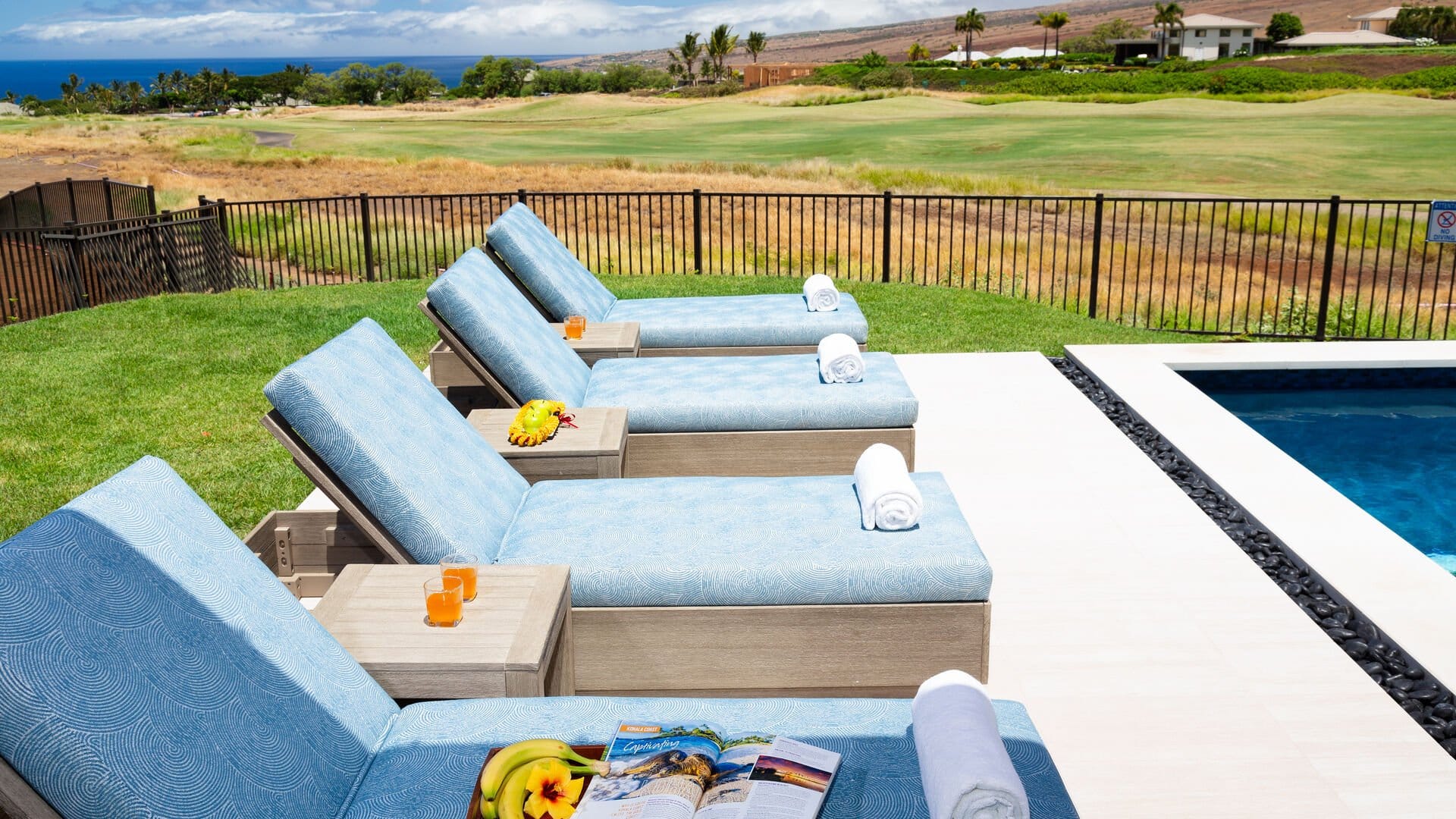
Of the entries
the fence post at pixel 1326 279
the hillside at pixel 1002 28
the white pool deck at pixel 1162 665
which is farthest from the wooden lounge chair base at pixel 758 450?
the hillside at pixel 1002 28

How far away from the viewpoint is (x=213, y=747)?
1.87 m

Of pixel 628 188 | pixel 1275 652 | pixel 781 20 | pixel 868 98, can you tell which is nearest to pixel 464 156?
pixel 628 188

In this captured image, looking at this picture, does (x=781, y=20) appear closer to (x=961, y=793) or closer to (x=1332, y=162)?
(x=1332, y=162)

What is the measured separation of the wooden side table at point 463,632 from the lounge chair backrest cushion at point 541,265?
131 inches

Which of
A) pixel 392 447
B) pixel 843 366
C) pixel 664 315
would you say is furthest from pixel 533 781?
pixel 664 315

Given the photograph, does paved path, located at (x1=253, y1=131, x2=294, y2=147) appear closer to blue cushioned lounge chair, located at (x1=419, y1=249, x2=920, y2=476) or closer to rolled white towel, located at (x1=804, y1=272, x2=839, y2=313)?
rolled white towel, located at (x1=804, y1=272, x2=839, y2=313)

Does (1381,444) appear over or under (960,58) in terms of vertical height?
under

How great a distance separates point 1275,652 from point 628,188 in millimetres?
25668

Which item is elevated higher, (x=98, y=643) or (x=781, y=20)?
(x=781, y=20)

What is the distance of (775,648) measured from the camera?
10.1 feet

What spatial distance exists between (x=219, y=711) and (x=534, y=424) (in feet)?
7.10

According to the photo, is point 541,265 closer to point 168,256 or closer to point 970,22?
point 168,256

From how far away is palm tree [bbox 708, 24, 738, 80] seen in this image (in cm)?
7594

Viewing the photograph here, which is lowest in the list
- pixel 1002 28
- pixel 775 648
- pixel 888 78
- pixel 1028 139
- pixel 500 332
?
pixel 1028 139
